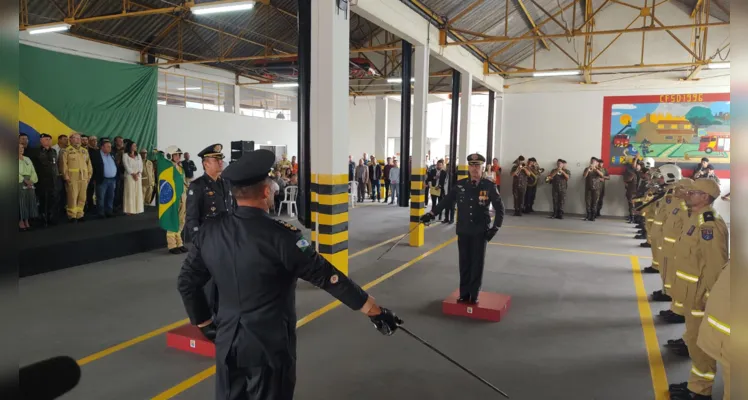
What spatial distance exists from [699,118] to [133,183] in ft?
52.1

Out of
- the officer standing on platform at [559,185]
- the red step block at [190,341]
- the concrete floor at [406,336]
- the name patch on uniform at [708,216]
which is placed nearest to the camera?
the concrete floor at [406,336]

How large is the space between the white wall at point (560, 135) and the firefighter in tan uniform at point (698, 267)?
12.2 m

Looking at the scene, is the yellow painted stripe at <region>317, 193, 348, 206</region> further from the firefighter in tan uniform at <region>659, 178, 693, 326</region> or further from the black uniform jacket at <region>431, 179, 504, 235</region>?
the firefighter in tan uniform at <region>659, 178, 693, 326</region>

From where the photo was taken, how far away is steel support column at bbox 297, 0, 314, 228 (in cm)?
692

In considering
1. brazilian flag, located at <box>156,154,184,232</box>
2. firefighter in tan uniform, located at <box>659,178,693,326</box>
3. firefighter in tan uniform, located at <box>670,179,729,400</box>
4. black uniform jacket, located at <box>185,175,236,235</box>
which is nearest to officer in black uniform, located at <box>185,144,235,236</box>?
black uniform jacket, located at <box>185,175,236,235</box>

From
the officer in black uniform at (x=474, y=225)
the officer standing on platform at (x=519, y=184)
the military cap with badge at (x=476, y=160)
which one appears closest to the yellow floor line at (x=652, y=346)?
the officer in black uniform at (x=474, y=225)

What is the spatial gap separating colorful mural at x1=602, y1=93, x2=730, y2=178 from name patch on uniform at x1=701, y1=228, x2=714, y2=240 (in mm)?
12055

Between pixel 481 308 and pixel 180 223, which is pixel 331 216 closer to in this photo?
pixel 481 308

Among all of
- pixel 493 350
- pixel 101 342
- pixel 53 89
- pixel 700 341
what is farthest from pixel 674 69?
pixel 53 89

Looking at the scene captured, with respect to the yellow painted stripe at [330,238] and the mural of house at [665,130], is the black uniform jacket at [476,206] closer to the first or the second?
the yellow painted stripe at [330,238]

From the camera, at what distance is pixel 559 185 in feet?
51.0

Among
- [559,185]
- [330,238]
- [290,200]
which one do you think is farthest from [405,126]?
[559,185]

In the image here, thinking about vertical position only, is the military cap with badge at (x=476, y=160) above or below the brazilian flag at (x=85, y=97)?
below

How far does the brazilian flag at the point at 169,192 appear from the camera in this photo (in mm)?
8367
